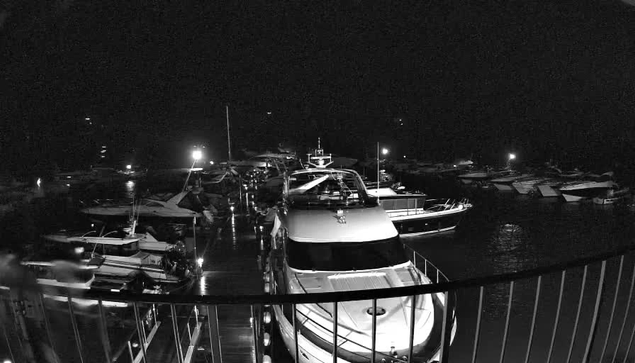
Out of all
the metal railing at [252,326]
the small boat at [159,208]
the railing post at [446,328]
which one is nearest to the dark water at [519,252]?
the metal railing at [252,326]

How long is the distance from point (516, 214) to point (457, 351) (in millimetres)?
21332

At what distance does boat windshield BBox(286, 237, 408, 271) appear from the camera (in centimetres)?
659

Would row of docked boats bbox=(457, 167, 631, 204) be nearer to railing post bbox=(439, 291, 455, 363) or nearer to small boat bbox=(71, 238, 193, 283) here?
small boat bbox=(71, 238, 193, 283)

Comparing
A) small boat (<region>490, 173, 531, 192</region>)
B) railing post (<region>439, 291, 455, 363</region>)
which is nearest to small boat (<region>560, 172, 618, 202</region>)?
small boat (<region>490, 173, 531, 192</region>)

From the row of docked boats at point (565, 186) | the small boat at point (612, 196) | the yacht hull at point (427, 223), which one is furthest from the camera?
the row of docked boats at point (565, 186)

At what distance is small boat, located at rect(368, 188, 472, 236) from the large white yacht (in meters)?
11.1

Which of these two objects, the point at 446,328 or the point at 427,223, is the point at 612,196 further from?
the point at 446,328

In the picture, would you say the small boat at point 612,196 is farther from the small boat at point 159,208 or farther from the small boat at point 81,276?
the small boat at point 81,276

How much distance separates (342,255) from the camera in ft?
22.0

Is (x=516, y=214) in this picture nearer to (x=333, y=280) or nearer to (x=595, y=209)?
(x=595, y=209)

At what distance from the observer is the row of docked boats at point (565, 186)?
31.5 m

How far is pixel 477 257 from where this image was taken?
17391mm

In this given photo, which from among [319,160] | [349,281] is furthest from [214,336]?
[319,160]

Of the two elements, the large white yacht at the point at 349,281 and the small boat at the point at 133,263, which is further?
the small boat at the point at 133,263
